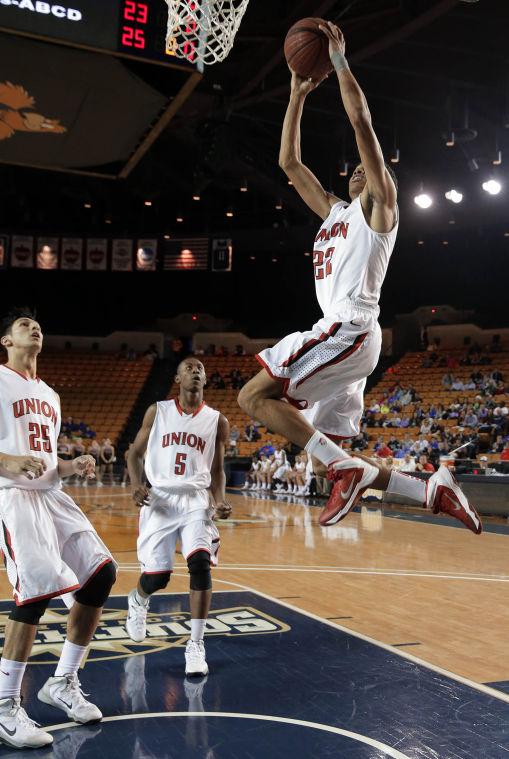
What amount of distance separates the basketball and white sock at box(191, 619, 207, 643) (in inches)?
120

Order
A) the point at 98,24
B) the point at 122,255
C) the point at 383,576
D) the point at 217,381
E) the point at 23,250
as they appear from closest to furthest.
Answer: the point at 383,576 → the point at 98,24 → the point at 217,381 → the point at 122,255 → the point at 23,250

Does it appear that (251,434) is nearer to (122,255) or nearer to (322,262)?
(122,255)

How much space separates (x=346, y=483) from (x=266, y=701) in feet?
3.93

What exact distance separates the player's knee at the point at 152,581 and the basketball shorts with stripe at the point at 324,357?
172 centimetres

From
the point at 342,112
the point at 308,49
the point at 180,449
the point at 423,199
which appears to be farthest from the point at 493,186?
the point at 308,49

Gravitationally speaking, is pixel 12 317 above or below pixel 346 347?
above

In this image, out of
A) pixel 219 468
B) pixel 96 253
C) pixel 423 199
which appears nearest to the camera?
pixel 219 468

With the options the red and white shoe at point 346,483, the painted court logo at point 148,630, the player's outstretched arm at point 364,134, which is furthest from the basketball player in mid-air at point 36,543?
the player's outstretched arm at point 364,134

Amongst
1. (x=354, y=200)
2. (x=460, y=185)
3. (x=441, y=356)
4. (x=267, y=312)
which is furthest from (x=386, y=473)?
(x=267, y=312)

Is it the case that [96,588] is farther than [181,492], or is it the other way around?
[181,492]

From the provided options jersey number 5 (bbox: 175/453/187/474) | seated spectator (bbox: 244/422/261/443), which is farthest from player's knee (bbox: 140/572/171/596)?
seated spectator (bbox: 244/422/261/443)

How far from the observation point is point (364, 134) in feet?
10.6

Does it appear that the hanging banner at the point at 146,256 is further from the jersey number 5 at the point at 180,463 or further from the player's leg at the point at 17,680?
the player's leg at the point at 17,680

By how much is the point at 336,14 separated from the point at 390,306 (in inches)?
654
